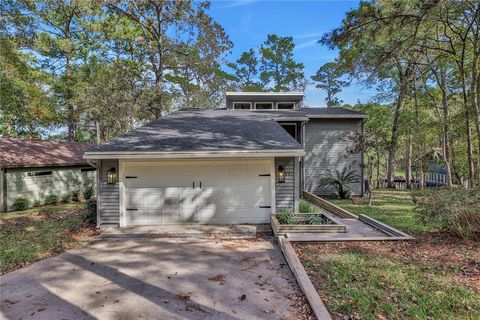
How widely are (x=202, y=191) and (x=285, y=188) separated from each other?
Answer: 2.31 meters

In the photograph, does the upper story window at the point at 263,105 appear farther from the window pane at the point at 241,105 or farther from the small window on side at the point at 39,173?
the small window on side at the point at 39,173

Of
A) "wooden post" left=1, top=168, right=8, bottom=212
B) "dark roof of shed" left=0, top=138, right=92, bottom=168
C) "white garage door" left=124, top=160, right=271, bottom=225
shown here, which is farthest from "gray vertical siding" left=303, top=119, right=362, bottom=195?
"wooden post" left=1, top=168, right=8, bottom=212

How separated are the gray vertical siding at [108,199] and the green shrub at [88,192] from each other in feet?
27.4

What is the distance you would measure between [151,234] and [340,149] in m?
9.95

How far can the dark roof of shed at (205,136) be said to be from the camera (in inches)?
272

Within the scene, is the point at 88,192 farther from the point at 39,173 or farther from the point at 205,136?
the point at 205,136

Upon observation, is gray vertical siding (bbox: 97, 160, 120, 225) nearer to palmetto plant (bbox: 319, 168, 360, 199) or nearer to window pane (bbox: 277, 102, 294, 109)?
palmetto plant (bbox: 319, 168, 360, 199)

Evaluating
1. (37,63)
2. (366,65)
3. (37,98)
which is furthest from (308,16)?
(37,63)

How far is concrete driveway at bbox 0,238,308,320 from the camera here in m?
3.27

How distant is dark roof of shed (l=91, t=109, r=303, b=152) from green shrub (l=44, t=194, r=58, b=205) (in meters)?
7.54

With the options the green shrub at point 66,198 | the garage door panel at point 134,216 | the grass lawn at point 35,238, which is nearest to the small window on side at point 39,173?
the green shrub at point 66,198

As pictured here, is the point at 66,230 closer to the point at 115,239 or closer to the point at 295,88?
the point at 115,239

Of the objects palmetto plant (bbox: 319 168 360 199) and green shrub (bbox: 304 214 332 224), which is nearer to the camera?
green shrub (bbox: 304 214 332 224)

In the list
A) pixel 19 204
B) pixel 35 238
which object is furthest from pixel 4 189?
pixel 35 238
